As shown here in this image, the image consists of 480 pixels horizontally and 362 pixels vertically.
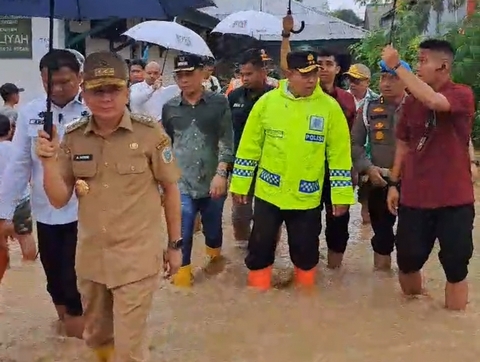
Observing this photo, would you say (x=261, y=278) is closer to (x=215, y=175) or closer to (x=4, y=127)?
(x=215, y=175)

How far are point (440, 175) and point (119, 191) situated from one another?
255 centimetres

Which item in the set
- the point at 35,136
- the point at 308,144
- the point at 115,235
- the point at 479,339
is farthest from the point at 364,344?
the point at 35,136

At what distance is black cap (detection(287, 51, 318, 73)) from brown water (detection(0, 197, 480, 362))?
1.78 metres

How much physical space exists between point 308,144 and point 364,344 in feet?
5.03

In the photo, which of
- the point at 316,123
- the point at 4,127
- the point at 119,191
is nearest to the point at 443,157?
the point at 316,123

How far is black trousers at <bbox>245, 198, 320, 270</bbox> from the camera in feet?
19.9

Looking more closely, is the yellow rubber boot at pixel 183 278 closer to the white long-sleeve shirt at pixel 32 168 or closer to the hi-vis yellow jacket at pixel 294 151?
the hi-vis yellow jacket at pixel 294 151

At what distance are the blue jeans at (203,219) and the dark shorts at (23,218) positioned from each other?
1.66 metres

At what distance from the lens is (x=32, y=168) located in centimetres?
474

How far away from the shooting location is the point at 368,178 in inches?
268

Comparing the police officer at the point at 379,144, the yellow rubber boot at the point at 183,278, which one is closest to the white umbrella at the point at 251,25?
the police officer at the point at 379,144

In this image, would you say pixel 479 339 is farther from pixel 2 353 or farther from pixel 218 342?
pixel 2 353

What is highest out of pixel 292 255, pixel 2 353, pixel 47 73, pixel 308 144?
pixel 47 73

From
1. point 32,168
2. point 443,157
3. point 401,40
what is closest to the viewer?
point 32,168
